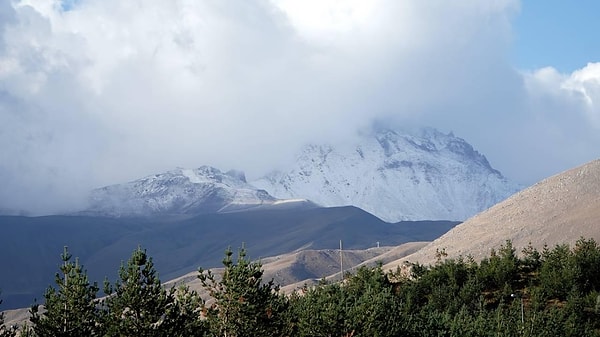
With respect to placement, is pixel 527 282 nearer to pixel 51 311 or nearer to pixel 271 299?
pixel 271 299

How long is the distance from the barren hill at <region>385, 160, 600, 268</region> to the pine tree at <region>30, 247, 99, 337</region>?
68018 millimetres

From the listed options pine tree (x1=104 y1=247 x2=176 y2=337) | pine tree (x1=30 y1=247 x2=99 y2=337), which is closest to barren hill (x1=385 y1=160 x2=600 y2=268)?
pine tree (x1=104 y1=247 x2=176 y2=337)

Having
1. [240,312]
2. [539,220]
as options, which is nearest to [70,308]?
[240,312]

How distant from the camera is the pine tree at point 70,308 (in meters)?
28.1

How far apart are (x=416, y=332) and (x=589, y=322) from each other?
16009 millimetres

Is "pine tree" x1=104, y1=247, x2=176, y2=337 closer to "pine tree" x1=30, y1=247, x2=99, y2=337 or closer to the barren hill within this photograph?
"pine tree" x1=30, y1=247, x2=99, y2=337

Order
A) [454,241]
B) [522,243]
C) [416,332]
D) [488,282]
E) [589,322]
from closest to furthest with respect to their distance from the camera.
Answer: [416,332], [589,322], [488,282], [522,243], [454,241]

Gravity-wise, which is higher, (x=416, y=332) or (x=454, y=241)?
(x=454, y=241)

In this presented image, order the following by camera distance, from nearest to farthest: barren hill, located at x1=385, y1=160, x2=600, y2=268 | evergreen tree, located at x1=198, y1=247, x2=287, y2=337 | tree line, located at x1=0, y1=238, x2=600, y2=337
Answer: tree line, located at x1=0, y1=238, x2=600, y2=337, evergreen tree, located at x1=198, y1=247, x2=287, y2=337, barren hill, located at x1=385, y1=160, x2=600, y2=268

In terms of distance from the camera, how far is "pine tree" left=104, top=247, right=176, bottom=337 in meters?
27.9

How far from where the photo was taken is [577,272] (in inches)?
2157

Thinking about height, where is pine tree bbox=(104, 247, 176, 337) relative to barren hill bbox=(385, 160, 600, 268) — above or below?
below

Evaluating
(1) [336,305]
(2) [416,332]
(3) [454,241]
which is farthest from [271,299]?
(3) [454,241]

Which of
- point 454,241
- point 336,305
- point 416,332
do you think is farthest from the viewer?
point 454,241
